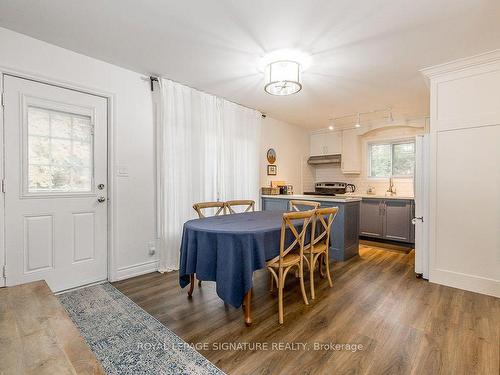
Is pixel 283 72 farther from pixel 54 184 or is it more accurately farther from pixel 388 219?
pixel 388 219

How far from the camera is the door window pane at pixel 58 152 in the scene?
238 cm

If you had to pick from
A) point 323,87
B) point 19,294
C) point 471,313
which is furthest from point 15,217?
point 471,313

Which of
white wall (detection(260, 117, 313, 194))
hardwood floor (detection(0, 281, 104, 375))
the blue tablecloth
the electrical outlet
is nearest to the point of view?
hardwood floor (detection(0, 281, 104, 375))

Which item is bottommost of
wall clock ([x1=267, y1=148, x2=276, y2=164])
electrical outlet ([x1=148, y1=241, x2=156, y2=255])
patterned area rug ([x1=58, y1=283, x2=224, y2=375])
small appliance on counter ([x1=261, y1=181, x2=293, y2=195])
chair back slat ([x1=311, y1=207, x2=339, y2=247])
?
patterned area rug ([x1=58, y1=283, x2=224, y2=375])

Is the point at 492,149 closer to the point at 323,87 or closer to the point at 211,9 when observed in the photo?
the point at 323,87

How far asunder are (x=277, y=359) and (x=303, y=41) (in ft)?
8.34

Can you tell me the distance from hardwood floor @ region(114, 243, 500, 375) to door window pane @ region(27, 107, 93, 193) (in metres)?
1.22

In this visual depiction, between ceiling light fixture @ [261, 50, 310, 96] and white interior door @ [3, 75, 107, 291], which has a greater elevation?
ceiling light fixture @ [261, 50, 310, 96]

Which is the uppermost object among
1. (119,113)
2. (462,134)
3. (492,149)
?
(119,113)

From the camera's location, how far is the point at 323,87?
3.38 m

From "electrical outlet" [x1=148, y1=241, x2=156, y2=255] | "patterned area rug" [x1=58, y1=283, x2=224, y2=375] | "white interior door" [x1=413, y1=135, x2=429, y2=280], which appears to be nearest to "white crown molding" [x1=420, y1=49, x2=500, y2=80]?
"white interior door" [x1=413, y1=135, x2=429, y2=280]

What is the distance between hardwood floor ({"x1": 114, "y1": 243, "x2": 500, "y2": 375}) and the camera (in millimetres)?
1556

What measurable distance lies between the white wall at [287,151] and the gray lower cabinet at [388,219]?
1486 mm

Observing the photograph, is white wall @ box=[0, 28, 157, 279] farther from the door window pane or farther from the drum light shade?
the drum light shade
